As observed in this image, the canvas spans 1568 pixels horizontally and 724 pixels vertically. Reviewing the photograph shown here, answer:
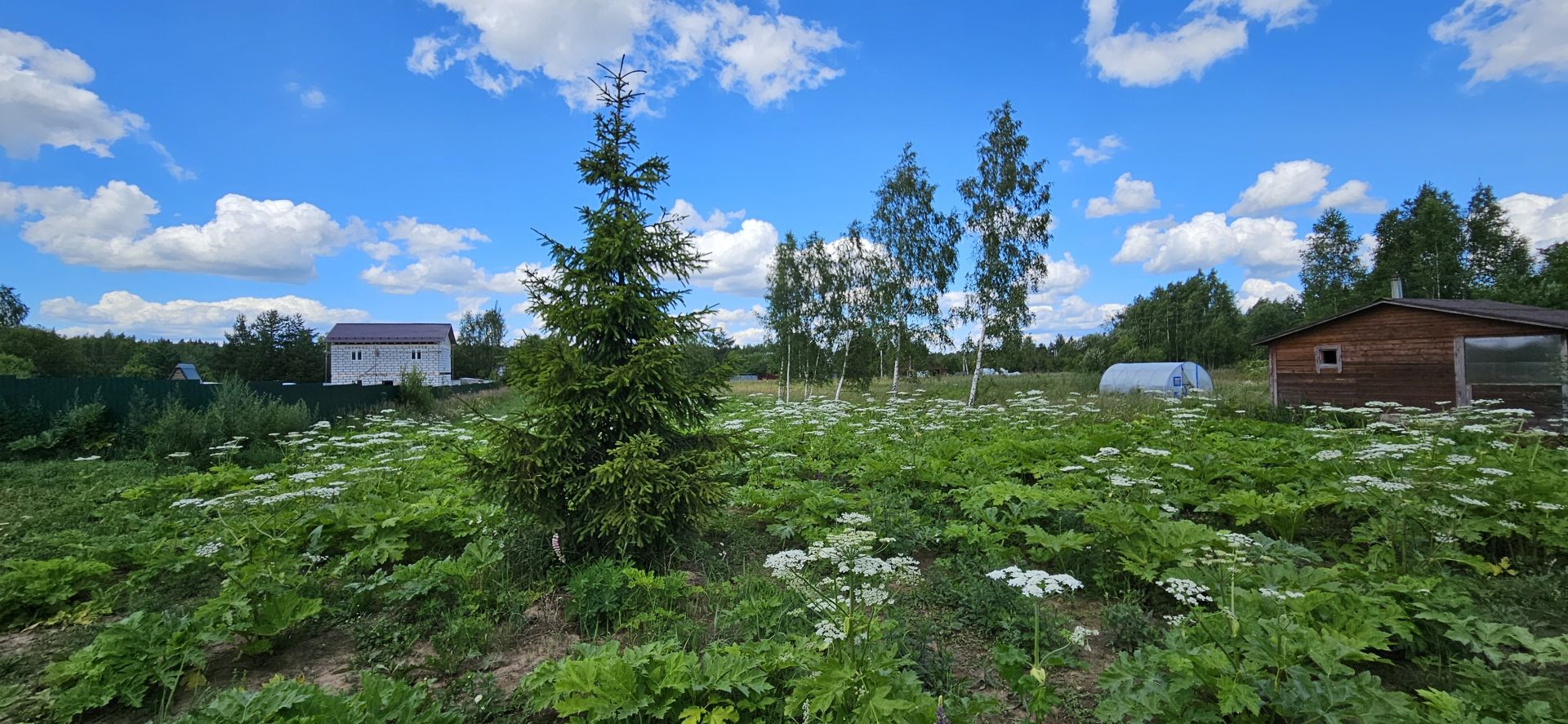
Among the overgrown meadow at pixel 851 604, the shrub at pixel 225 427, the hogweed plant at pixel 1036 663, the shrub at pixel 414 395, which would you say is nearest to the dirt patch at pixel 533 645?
the overgrown meadow at pixel 851 604

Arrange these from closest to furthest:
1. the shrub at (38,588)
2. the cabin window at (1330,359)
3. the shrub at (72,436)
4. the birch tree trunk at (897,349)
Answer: the shrub at (38,588)
the shrub at (72,436)
the cabin window at (1330,359)
the birch tree trunk at (897,349)

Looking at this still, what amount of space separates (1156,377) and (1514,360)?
1367 centimetres

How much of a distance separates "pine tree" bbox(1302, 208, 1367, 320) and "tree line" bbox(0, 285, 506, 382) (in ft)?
204

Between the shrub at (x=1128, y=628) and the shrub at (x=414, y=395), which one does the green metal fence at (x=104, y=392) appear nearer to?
the shrub at (x=414, y=395)

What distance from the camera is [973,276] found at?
20.2 m

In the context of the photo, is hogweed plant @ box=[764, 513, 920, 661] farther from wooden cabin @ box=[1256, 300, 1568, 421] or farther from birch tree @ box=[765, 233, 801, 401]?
birch tree @ box=[765, 233, 801, 401]

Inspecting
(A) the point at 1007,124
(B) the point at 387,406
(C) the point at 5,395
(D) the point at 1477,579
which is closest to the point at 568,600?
(D) the point at 1477,579

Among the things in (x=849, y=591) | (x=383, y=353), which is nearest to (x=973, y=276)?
(x=849, y=591)

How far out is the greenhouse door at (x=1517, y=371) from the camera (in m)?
13.0

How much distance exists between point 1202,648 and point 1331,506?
5.38 meters

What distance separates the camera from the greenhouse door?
13.0 metres

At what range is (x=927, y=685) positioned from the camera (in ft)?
10.4

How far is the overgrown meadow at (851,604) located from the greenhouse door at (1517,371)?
9.01 meters

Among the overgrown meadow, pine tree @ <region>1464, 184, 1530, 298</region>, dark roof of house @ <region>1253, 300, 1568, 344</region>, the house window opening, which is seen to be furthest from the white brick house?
pine tree @ <region>1464, 184, 1530, 298</region>
